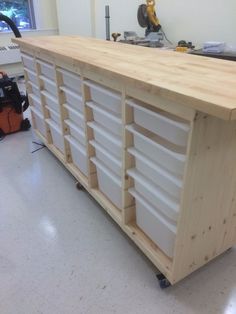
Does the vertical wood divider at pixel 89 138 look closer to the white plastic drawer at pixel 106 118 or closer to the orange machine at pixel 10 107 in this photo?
the white plastic drawer at pixel 106 118

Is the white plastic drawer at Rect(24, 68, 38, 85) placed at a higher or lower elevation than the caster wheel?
higher

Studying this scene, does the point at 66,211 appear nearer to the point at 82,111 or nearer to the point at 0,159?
the point at 82,111

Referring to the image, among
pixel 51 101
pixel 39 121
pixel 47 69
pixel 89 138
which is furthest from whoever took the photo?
pixel 39 121

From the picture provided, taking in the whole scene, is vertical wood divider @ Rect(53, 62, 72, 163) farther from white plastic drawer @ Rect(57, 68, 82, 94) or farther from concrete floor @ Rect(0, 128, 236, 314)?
concrete floor @ Rect(0, 128, 236, 314)

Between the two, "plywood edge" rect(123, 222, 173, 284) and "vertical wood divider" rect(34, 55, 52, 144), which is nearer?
"plywood edge" rect(123, 222, 173, 284)

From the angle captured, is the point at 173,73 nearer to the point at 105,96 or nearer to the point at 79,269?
the point at 105,96

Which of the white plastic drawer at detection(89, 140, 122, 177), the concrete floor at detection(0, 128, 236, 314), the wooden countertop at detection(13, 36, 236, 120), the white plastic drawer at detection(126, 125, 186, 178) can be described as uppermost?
the wooden countertop at detection(13, 36, 236, 120)

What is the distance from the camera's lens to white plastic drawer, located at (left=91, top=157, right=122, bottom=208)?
1539 millimetres

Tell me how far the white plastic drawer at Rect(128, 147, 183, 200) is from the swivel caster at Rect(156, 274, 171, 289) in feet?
1.55

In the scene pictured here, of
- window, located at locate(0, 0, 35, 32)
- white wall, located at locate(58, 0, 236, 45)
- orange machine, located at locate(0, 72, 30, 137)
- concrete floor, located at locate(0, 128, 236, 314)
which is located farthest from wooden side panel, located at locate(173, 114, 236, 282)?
window, located at locate(0, 0, 35, 32)

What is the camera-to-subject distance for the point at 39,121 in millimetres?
2605

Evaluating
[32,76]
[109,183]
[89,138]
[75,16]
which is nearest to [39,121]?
[32,76]

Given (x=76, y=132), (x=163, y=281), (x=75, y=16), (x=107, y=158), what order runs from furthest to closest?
1. (x=75, y=16)
2. (x=76, y=132)
3. (x=107, y=158)
4. (x=163, y=281)

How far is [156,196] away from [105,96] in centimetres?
58
